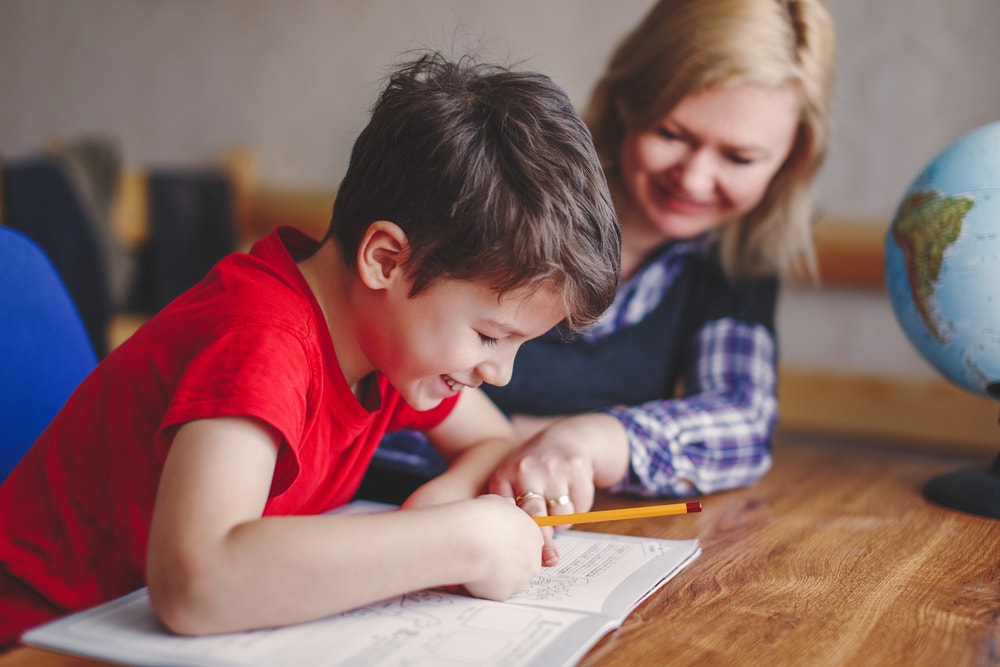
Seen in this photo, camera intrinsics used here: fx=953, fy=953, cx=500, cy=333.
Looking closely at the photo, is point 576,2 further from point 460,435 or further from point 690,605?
point 690,605

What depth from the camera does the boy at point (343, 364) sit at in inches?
24.5

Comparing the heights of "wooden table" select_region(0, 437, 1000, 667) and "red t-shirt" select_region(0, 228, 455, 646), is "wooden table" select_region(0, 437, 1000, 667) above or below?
below

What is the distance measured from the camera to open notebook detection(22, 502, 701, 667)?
58cm

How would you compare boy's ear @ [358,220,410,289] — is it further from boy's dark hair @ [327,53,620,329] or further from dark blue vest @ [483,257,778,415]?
dark blue vest @ [483,257,778,415]

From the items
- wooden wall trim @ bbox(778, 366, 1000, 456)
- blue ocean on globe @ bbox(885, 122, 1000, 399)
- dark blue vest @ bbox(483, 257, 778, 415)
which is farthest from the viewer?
wooden wall trim @ bbox(778, 366, 1000, 456)

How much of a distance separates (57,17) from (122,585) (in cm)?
267

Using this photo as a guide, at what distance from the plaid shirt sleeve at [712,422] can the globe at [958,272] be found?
211 millimetres

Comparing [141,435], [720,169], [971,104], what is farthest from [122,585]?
[971,104]

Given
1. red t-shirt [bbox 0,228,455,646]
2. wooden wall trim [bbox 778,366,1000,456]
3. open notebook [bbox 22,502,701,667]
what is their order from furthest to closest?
wooden wall trim [bbox 778,366,1000,456] < red t-shirt [bbox 0,228,455,646] < open notebook [bbox 22,502,701,667]

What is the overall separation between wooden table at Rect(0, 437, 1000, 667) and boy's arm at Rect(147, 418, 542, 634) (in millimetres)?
100

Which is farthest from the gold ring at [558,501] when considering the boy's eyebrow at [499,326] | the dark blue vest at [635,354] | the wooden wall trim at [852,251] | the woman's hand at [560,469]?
the wooden wall trim at [852,251]

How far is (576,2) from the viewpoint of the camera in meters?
2.23

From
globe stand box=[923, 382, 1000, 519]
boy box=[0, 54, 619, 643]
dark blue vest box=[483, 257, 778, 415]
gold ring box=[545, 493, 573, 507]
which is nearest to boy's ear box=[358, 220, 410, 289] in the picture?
boy box=[0, 54, 619, 643]

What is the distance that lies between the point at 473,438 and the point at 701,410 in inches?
12.8
